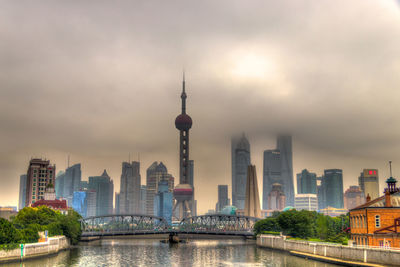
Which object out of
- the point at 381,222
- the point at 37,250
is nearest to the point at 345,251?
the point at 381,222

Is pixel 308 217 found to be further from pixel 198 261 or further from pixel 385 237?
pixel 385 237

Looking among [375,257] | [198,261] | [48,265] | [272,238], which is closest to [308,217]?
[272,238]

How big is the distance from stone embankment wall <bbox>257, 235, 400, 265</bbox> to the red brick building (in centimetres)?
618

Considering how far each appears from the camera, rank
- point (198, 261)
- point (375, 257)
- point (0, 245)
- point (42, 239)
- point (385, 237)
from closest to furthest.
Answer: point (375, 257)
point (385, 237)
point (0, 245)
point (198, 261)
point (42, 239)

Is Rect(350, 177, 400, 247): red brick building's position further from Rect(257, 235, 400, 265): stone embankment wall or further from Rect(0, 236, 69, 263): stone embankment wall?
Rect(0, 236, 69, 263): stone embankment wall

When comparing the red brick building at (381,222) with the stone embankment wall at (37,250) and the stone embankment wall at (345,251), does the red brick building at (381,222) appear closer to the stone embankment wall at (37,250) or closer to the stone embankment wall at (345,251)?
the stone embankment wall at (345,251)

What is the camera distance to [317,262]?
100 m

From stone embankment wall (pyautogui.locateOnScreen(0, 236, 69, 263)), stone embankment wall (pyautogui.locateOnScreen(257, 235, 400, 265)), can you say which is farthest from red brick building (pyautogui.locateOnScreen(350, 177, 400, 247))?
stone embankment wall (pyautogui.locateOnScreen(0, 236, 69, 263))

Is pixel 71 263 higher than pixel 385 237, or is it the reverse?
pixel 385 237

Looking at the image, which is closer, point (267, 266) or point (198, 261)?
point (267, 266)

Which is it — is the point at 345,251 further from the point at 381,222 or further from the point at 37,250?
the point at 37,250

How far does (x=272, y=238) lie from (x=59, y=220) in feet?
237

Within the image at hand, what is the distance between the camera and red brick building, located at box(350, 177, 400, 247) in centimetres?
9156

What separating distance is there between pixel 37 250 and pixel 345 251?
72523 mm
